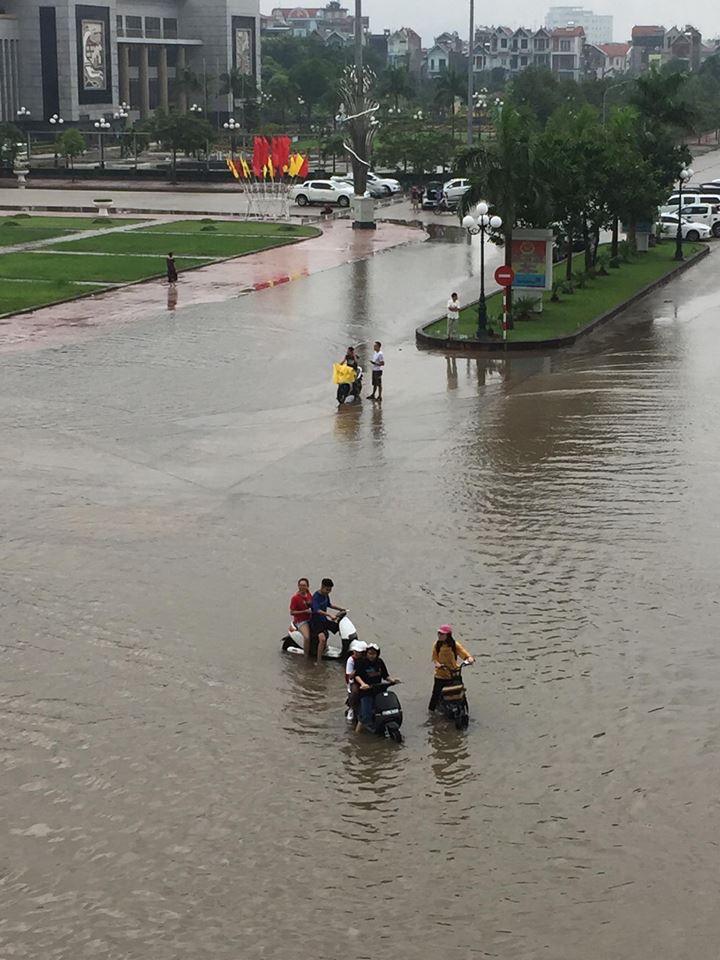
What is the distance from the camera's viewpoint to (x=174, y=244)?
5562 cm

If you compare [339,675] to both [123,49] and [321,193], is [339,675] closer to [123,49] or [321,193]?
[321,193]

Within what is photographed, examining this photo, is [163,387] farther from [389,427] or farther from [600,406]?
[600,406]

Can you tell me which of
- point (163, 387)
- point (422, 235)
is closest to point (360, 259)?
point (422, 235)

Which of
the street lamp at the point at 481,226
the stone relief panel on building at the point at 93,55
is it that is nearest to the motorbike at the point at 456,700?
the street lamp at the point at 481,226

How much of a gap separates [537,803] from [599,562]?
6343 millimetres

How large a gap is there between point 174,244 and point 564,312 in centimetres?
2060

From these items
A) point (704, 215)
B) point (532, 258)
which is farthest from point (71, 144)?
point (532, 258)

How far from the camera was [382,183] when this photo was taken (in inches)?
3164

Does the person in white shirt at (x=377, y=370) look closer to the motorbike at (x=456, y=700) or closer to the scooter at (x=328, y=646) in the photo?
the scooter at (x=328, y=646)

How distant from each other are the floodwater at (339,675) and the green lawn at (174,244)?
2404 centimetres

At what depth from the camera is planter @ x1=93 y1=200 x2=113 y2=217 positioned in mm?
68856

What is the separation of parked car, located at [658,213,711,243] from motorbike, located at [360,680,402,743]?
4751 centimetres

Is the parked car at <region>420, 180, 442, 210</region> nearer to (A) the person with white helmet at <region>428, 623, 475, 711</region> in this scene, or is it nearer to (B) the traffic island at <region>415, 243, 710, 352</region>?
(B) the traffic island at <region>415, 243, 710, 352</region>

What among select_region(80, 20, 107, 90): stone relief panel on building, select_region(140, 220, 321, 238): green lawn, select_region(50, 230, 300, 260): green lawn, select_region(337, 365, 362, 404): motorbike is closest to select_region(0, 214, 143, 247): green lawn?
select_region(50, 230, 300, 260): green lawn
